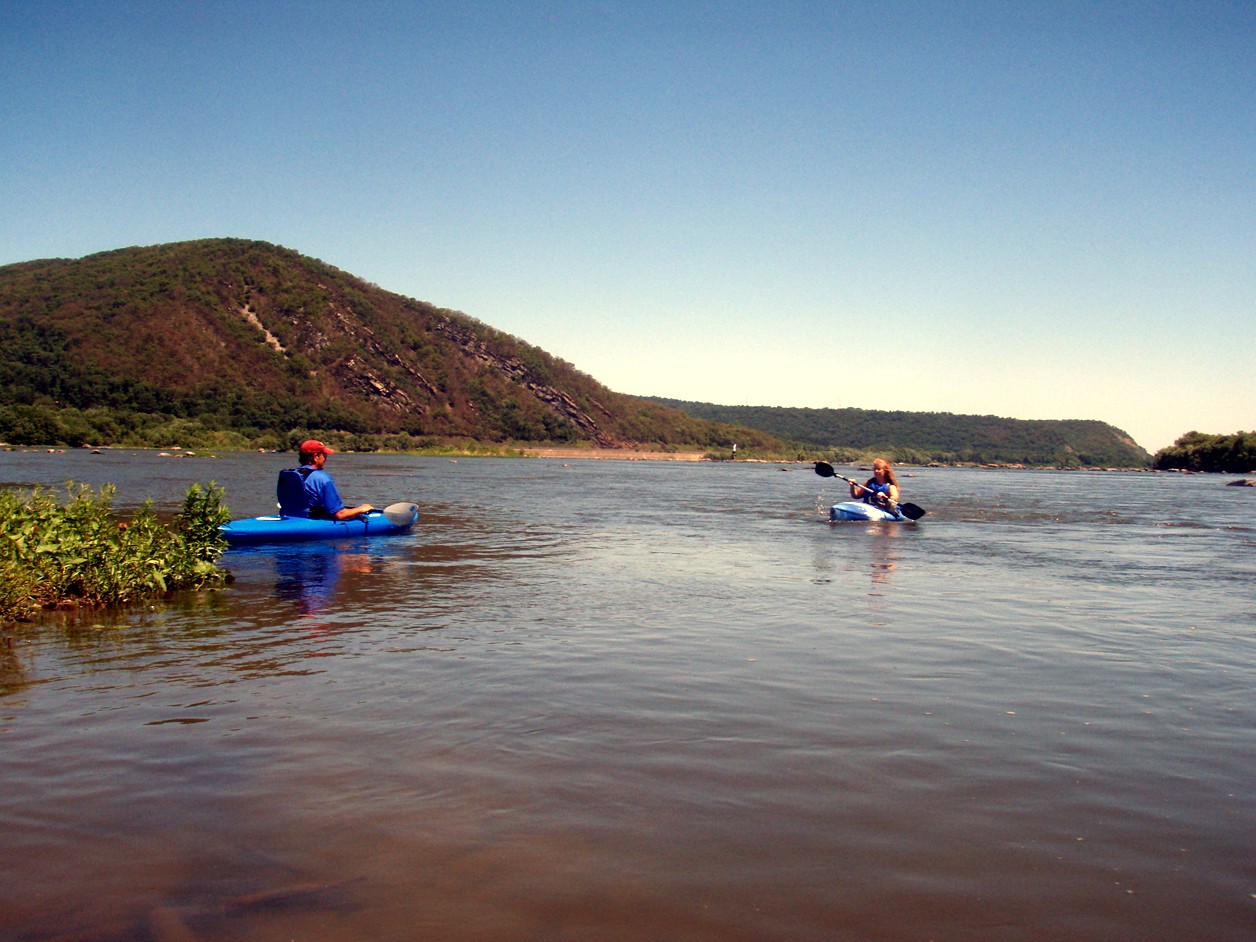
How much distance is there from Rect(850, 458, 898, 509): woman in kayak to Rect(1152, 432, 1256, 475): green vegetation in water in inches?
3718

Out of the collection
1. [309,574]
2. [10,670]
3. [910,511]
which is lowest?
[309,574]

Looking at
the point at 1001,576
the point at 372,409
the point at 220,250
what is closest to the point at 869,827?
the point at 1001,576

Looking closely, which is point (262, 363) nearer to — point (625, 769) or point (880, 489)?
point (880, 489)

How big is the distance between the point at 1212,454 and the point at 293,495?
11785cm

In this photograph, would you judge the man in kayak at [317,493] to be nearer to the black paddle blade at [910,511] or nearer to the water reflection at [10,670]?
the water reflection at [10,670]

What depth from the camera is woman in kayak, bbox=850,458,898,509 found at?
24.0 metres

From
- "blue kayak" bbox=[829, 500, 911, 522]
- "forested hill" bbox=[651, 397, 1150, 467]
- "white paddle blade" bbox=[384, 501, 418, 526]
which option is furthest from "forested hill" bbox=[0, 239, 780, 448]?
"blue kayak" bbox=[829, 500, 911, 522]

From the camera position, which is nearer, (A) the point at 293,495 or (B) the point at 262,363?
(A) the point at 293,495

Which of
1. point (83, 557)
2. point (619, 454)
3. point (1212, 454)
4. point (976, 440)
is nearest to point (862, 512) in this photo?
point (83, 557)

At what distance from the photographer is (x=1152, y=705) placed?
6.81 m

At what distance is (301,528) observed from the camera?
1521 centimetres

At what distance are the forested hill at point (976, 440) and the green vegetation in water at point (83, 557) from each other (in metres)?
143

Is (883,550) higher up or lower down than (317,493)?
lower down

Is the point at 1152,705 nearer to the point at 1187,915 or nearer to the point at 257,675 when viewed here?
the point at 1187,915
